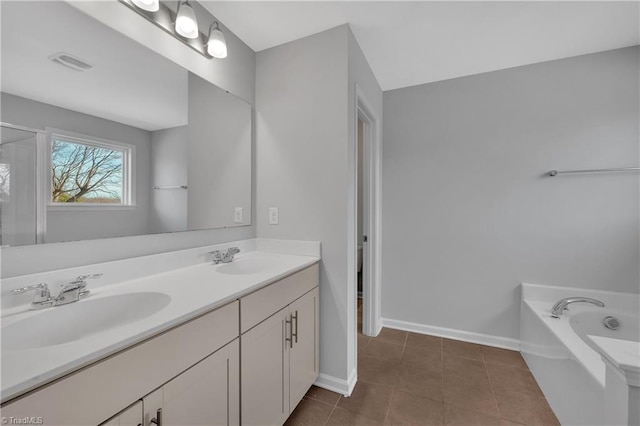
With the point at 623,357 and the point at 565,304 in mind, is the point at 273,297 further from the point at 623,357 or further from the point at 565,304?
the point at 565,304

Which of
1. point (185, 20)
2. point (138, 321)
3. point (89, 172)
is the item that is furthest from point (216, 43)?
point (138, 321)

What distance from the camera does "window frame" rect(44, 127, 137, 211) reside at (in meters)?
0.96

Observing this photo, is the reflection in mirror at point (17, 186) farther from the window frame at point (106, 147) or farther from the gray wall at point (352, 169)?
the gray wall at point (352, 169)

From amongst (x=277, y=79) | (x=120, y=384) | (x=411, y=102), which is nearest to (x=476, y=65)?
(x=411, y=102)

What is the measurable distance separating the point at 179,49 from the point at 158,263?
1143 mm

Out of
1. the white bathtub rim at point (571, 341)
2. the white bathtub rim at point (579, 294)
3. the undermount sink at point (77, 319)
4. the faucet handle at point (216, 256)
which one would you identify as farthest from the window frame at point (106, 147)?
the white bathtub rim at point (579, 294)

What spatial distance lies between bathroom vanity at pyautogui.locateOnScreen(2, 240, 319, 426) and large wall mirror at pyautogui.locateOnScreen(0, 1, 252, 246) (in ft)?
0.92

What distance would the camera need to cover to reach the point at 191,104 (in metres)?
1.49

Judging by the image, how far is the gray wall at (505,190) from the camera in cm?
193

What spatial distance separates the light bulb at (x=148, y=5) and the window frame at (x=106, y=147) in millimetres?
620

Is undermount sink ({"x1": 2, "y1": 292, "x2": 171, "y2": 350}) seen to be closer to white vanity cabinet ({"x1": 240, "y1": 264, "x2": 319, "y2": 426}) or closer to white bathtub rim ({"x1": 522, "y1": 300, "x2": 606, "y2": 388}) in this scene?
white vanity cabinet ({"x1": 240, "y1": 264, "x2": 319, "y2": 426})

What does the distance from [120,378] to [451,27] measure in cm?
239

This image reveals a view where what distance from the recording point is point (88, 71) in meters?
1.06

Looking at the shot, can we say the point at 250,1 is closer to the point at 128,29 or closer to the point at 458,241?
the point at 128,29
